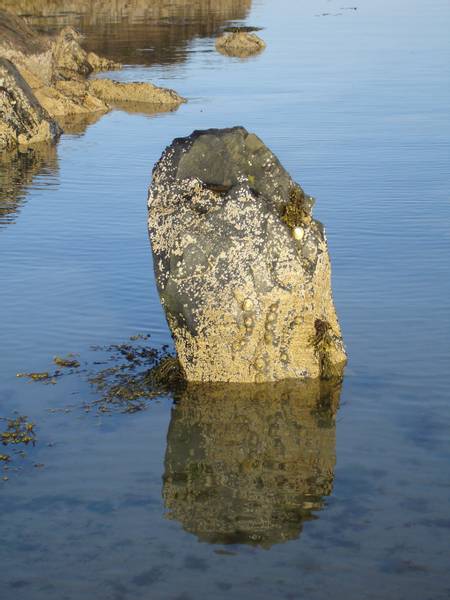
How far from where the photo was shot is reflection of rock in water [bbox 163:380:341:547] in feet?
37.1

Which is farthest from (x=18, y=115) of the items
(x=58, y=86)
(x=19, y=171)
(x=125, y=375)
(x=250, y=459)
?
(x=250, y=459)

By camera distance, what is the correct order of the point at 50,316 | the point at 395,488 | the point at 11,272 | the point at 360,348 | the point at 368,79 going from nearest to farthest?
1. the point at 395,488
2. the point at 360,348
3. the point at 50,316
4. the point at 11,272
5. the point at 368,79

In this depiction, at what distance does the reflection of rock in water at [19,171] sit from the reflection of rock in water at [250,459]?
1006 cm

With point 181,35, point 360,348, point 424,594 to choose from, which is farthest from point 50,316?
point 181,35

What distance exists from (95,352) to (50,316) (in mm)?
1743

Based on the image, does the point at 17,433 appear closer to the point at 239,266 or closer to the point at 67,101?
the point at 239,266

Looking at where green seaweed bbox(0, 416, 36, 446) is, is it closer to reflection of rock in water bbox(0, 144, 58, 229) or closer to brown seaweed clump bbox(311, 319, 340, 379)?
brown seaweed clump bbox(311, 319, 340, 379)

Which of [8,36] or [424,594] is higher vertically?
[8,36]

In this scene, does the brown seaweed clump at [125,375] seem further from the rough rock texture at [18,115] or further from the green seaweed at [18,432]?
the rough rock texture at [18,115]

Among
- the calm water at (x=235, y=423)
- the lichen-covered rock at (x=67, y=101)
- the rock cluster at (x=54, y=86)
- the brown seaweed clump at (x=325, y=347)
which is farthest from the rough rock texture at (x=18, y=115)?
the brown seaweed clump at (x=325, y=347)

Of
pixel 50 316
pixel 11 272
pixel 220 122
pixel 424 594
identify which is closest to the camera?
pixel 424 594

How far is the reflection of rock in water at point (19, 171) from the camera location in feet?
79.9

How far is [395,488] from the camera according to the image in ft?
38.7

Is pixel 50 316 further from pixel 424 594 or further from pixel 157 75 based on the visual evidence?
pixel 157 75
